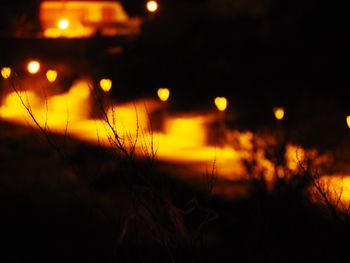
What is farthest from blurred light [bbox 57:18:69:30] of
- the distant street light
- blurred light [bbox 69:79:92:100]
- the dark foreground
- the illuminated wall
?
the dark foreground

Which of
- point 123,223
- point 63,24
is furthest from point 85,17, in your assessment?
point 123,223

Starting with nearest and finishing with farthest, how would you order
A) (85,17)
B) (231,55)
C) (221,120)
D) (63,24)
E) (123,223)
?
(123,223) < (221,120) < (231,55) < (63,24) < (85,17)

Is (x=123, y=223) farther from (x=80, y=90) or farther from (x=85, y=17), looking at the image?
(x=85, y=17)

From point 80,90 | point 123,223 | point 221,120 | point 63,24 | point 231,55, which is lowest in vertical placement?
point 123,223

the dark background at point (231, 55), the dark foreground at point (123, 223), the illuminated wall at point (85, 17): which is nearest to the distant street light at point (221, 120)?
the dark background at point (231, 55)

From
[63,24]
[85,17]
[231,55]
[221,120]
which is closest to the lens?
[221,120]

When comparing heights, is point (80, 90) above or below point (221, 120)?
above
